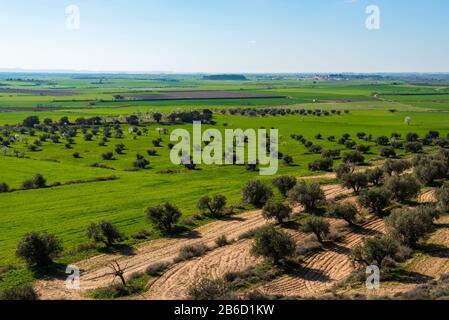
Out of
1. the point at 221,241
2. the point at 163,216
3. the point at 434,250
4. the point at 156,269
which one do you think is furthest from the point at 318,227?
the point at 163,216

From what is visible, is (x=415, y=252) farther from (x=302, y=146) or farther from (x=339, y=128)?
(x=339, y=128)

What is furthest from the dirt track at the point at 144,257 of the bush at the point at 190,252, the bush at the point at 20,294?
the bush at the point at 20,294

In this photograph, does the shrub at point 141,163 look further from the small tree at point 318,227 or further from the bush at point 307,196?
the small tree at point 318,227

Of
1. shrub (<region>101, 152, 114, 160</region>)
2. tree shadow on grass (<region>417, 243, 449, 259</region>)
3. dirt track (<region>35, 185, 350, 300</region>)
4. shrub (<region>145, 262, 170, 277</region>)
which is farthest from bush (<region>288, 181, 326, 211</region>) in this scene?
A: shrub (<region>101, 152, 114, 160</region>)

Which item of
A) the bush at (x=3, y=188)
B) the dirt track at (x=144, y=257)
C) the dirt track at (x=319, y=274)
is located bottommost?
the dirt track at (x=144, y=257)

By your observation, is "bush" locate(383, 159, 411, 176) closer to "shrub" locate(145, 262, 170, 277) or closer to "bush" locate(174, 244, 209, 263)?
"bush" locate(174, 244, 209, 263)

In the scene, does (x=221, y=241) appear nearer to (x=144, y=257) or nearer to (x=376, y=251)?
(x=144, y=257)
